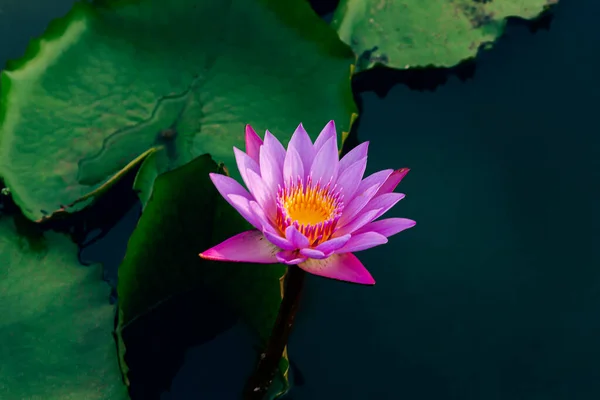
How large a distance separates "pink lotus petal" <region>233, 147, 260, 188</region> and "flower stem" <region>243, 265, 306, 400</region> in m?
0.24

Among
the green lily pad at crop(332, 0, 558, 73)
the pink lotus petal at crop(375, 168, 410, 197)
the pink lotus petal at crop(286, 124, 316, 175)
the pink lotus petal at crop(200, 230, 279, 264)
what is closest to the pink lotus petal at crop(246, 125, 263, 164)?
the pink lotus petal at crop(286, 124, 316, 175)

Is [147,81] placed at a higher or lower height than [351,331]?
higher

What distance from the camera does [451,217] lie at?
226 centimetres

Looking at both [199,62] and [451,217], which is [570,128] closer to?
[451,217]

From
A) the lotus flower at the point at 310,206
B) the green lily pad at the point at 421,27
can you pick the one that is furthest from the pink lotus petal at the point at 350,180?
the green lily pad at the point at 421,27

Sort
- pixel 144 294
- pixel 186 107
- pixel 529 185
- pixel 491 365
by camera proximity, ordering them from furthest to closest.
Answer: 1. pixel 529 185
2. pixel 186 107
3. pixel 491 365
4. pixel 144 294

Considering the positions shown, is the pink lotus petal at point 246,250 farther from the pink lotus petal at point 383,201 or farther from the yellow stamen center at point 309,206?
the pink lotus petal at point 383,201

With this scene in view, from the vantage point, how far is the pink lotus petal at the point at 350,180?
5.01 ft

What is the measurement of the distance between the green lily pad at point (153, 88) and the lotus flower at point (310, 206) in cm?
60

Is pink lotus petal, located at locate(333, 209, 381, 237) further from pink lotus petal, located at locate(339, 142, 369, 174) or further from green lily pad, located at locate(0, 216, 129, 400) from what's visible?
green lily pad, located at locate(0, 216, 129, 400)

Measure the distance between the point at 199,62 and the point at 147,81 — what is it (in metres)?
0.19

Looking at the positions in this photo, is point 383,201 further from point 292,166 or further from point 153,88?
point 153,88

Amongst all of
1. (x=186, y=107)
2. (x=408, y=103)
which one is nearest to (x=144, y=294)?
(x=186, y=107)

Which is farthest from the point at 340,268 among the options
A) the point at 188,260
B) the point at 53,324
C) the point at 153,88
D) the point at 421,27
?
the point at 421,27
